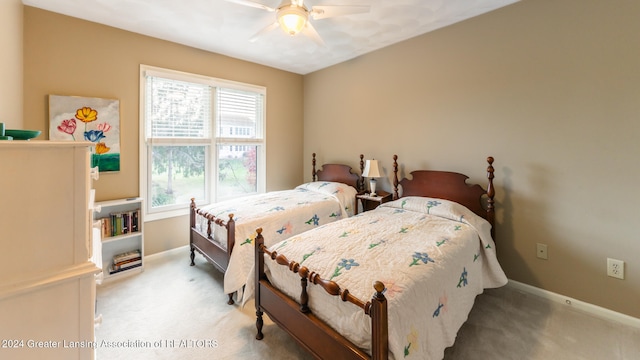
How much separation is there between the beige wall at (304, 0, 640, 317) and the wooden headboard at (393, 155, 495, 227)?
147 millimetres

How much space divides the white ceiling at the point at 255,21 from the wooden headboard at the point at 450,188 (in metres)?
1.47

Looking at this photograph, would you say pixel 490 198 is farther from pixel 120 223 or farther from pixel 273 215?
pixel 120 223

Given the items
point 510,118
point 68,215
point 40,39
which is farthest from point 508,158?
point 40,39

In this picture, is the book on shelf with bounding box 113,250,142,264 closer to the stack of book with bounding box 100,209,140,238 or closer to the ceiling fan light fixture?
the stack of book with bounding box 100,209,140,238

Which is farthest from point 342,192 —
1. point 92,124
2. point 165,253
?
point 92,124

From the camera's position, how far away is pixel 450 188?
289 cm

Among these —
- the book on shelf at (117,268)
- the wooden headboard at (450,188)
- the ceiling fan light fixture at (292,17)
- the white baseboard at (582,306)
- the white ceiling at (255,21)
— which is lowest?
the white baseboard at (582,306)

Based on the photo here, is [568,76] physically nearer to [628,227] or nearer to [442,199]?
[628,227]

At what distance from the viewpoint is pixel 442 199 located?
2900mm

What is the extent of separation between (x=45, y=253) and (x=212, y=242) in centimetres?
181

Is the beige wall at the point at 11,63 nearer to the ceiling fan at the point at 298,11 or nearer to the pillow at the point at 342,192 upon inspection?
the ceiling fan at the point at 298,11

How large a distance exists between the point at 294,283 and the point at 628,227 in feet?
8.56

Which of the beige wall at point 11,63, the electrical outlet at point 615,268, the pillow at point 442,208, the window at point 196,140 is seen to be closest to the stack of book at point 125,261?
the window at point 196,140

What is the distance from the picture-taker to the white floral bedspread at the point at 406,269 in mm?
1354
